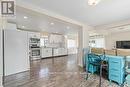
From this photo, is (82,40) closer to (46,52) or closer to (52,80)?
(52,80)

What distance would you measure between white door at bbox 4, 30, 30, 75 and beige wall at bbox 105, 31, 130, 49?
694 centimetres

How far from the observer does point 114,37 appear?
848cm

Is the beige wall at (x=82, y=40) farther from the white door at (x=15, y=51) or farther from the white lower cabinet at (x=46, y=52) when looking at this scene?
the white lower cabinet at (x=46, y=52)

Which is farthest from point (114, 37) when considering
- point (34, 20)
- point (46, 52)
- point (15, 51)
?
point (15, 51)

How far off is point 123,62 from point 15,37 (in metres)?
4.05

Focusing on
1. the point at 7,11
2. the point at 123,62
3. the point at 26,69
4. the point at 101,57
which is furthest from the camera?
the point at 26,69

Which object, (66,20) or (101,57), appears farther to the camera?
(66,20)

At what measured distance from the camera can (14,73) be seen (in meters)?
4.11

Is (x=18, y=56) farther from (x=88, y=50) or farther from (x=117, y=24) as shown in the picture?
(x=117, y=24)

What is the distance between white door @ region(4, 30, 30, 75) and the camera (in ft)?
12.9

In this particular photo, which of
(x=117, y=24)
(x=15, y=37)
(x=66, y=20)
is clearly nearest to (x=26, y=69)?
(x=15, y=37)

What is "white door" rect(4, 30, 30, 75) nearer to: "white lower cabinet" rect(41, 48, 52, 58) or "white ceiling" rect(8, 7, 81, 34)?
"white ceiling" rect(8, 7, 81, 34)

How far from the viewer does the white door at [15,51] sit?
12.9ft

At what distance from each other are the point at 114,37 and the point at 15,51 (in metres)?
7.58
